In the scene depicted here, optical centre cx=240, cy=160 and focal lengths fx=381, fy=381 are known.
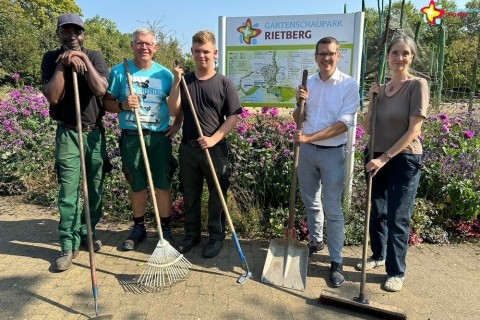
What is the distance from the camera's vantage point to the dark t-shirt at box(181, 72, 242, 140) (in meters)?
3.51

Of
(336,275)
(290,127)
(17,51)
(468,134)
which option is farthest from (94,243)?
(17,51)

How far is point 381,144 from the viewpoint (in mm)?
3188

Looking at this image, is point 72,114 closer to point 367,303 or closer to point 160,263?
point 160,263

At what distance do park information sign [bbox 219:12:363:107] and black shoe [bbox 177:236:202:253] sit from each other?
180cm

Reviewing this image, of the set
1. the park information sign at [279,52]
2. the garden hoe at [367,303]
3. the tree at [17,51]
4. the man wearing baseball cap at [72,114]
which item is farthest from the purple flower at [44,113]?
the tree at [17,51]

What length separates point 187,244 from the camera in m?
3.92

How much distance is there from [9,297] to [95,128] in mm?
1597

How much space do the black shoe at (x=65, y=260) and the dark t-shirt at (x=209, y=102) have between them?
158 cm

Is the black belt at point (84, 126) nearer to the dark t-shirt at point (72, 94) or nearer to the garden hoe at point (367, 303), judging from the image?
the dark t-shirt at point (72, 94)

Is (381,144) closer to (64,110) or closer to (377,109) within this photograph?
(377,109)

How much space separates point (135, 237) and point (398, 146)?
2.75m

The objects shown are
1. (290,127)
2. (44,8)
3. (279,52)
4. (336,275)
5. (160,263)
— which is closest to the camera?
(160,263)

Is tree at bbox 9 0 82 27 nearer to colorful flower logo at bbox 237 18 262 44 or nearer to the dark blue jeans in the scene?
colorful flower logo at bbox 237 18 262 44

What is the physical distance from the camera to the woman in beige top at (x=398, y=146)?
2.97 meters
